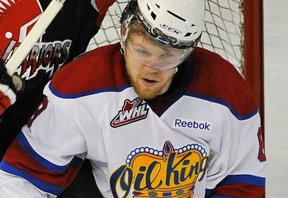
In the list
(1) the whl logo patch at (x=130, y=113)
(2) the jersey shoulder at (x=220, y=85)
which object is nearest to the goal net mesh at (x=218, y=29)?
(2) the jersey shoulder at (x=220, y=85)

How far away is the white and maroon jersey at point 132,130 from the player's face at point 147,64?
32mm

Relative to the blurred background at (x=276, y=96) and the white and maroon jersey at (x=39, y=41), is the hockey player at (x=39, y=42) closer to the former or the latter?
the white and maroon jersey at (x=39, y=41)

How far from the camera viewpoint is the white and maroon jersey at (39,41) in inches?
67.9

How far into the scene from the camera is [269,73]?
9.21ft

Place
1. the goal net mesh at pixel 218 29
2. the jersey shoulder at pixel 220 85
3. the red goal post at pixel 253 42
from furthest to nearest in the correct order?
the goal net mesh at pixel 218 29 < the red goal post at pixel 253 42 < the jersey shoulder at pixel 220 85

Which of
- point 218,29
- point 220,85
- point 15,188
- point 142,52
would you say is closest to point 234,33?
point 218,29

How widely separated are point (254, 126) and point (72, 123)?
38 centimetres

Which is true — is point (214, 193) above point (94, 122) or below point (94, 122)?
below

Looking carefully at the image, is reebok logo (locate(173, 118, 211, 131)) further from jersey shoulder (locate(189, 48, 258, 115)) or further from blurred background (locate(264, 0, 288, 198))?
blurred background (locate(264, 0, 288, 198))

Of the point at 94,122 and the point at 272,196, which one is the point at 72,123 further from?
the point at 272,196

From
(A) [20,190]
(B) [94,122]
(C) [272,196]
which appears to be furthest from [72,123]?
(C) [272,196]

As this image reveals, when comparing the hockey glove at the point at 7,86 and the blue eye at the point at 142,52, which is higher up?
the hockey glove at the point at 7,86

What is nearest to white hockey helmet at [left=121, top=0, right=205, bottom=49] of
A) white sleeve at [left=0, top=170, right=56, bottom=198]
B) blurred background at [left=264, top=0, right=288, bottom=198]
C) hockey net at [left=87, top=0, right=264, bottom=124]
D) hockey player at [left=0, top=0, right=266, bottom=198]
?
hockey player at [left=0, top=0, right=266, bottom=198]

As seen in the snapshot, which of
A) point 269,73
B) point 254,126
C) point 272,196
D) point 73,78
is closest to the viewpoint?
point 73,78
